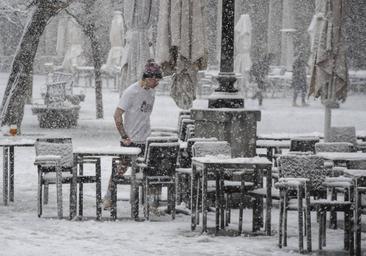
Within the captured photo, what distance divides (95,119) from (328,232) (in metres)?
15.4

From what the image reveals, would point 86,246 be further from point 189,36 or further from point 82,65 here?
point 82,65

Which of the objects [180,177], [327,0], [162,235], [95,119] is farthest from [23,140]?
[95,119]

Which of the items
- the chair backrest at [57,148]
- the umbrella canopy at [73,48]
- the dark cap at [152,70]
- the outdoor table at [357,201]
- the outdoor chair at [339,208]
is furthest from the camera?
the umbrella canopy at [73,48]

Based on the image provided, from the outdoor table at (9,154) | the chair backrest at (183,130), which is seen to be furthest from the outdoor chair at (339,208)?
the chair backrest at (183,130)

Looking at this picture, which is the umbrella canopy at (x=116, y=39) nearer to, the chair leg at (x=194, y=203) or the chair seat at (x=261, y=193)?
the chair leg at (x=194, y=203)

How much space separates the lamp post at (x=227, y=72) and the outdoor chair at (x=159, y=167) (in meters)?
1.62

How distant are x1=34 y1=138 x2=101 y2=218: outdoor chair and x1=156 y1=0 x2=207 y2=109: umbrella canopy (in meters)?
1.70

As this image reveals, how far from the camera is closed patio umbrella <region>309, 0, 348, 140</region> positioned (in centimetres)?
1285

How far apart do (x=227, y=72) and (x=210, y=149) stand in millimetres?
2235

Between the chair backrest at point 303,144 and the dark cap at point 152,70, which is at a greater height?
the dark cap at point 152,70

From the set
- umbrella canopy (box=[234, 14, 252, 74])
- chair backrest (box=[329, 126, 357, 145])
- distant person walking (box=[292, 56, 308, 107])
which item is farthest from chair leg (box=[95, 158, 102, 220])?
umbrella canopy (box=[234, 14, 252, 74])

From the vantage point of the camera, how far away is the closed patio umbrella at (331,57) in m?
12.9

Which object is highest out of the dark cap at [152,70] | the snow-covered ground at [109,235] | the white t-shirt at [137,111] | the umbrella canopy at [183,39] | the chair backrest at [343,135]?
the umbrella canopy at [183,39]

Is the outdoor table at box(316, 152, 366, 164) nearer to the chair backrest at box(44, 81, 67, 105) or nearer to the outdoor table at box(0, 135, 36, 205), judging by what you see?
the outdoor table at box(0, 135, 36, 205)
